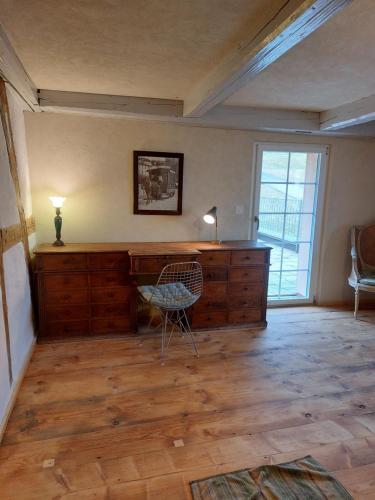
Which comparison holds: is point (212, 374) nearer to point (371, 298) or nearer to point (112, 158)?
point (112, 158)

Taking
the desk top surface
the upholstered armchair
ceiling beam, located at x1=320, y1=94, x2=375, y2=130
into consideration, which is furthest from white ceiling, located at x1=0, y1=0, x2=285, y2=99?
the upholstered armchair

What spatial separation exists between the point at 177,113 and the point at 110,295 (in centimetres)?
189

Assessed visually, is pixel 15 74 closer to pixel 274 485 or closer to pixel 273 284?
pixel 274 485

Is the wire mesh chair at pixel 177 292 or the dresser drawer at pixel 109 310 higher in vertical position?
the wire mesh chair at pixel 177 292

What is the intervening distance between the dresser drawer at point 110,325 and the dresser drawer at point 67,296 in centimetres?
24

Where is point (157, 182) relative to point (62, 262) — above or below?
above

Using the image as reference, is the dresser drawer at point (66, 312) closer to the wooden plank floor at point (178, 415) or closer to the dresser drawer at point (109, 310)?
the dresser drawer at point (109, 310)

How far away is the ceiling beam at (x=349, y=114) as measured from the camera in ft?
9.60

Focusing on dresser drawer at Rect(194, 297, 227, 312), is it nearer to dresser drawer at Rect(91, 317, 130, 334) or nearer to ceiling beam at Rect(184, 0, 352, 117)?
dresser drawer at Rect(91, 317, 130, 334)

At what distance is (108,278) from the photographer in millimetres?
3160

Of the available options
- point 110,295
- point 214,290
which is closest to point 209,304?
point 214,290

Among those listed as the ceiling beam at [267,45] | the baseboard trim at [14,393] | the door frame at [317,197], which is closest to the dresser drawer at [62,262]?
the baseboard trim at [14,393]

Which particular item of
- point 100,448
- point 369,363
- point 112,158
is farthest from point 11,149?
point 369,363

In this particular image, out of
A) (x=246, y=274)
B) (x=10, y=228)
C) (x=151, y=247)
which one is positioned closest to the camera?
(x=10, y=228)
